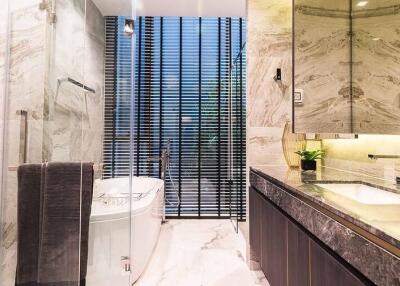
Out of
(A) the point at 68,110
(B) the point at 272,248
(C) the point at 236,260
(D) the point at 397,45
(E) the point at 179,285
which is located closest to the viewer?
(D) the point at 397,45

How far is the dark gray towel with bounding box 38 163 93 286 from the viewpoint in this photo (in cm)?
152

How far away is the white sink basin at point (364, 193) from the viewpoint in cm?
124

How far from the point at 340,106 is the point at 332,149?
37cm

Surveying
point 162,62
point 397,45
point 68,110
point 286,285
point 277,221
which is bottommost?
point 286,285

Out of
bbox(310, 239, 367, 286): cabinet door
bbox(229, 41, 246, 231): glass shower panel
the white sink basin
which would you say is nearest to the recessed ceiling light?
the white sink basin

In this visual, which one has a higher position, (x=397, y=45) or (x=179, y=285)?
(x=397, y=45)

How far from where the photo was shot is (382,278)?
660 mm

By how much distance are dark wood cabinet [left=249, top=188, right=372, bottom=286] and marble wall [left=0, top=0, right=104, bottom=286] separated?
1.28 m

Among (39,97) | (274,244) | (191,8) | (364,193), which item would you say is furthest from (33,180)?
(191,8)

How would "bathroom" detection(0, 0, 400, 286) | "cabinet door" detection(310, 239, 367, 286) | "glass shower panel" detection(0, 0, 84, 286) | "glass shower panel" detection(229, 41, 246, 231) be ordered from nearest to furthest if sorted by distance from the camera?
1. "cabinet door" detection(310, 239, 367, 286)
2. "bathroom" detection(0, 0, 400, 286)
3. "glass shower panel" detection(0, 0, 84, 286)
4. "glass shower panel" detection(229, 41, 246, 231)

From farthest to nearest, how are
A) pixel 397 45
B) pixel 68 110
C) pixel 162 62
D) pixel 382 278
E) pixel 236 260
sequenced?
pixel 162 62 → pixel 236 260 → pixel 68 110 → pixel 397 45 → pixel 382 278

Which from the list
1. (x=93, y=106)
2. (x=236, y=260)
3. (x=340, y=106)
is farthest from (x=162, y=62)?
(x=236, y=260)

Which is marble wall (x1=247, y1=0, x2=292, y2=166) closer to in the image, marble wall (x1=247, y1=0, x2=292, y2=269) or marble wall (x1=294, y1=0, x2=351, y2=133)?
marble wall (x1=247, y1=0, x2=292, y2=269)

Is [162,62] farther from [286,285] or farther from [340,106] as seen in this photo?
[286,285]
